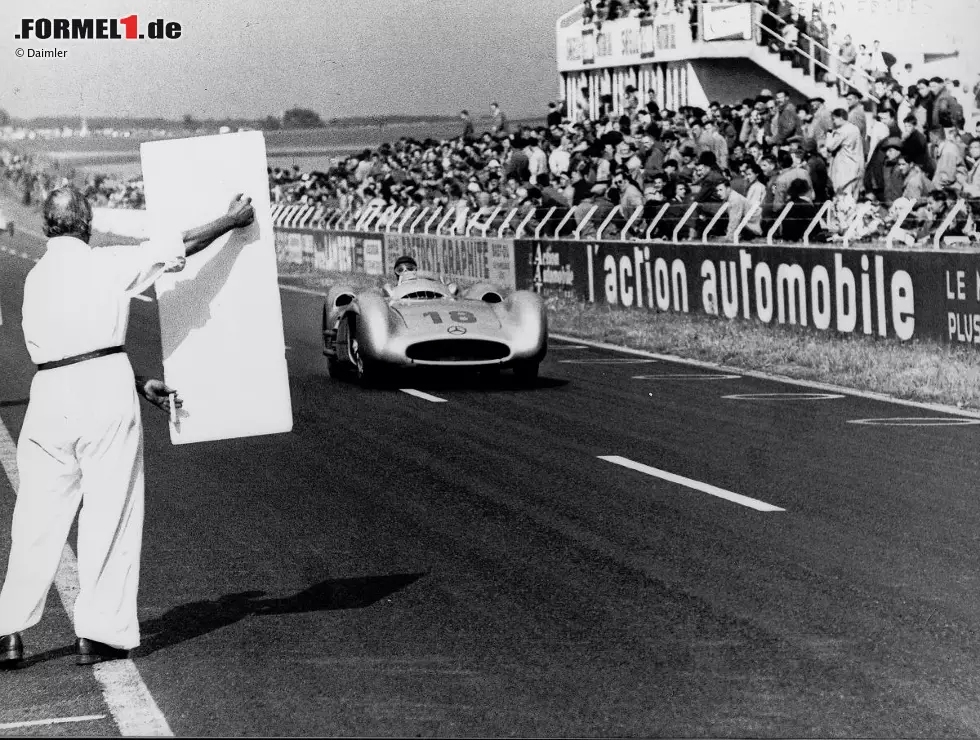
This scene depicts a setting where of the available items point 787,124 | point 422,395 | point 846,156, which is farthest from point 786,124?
point 422,395

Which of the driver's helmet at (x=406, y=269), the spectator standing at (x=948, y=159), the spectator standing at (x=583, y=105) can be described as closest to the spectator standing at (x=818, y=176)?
the spectator standing at (x=948, y=159)

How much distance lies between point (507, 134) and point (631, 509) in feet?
87.5

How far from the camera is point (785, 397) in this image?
1375 cm

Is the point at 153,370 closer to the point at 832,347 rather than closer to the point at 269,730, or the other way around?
the point at 832,347

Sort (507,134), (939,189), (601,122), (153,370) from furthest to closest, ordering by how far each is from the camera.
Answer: (507,134), (601,122), (153,370), (939,189)

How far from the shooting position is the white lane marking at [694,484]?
8.49 meters

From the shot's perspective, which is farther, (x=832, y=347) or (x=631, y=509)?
(x=832, y=347)

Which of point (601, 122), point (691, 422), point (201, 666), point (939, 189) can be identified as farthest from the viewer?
point (601, 122)

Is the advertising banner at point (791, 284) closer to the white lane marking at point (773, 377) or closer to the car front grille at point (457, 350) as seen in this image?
the white lane marking at point (773, 377)

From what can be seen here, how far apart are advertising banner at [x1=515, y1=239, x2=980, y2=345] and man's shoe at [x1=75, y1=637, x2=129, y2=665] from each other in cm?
1051

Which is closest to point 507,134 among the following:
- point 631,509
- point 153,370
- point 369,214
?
point 369,214

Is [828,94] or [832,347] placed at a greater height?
[828,94]

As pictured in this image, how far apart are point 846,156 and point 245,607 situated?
13.3m

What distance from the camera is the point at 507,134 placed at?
34.5m
